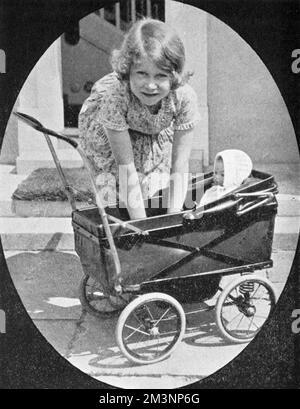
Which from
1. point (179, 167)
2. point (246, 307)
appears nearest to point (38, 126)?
point (179, 167)

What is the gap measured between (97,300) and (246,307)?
1.69 feet

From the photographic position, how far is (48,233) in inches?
103

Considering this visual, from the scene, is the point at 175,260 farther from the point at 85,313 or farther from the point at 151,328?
the point at 85,313

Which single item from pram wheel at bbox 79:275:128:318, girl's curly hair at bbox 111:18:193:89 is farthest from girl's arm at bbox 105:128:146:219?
pram wheel at bbox 79:275:128:318

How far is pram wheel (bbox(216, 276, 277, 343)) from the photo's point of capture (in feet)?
7.59

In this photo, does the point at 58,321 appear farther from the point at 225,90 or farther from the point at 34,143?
the point at 225,90

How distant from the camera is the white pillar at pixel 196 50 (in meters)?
2.12

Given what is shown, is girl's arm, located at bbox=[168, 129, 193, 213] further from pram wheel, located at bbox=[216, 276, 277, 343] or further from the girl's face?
pram wheel, located at bbox=[216, 276, 277, 343]

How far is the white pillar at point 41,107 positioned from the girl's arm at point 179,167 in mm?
362

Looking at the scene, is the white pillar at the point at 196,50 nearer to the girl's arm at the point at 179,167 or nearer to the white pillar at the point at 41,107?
the girl's arm at the point at 179,167

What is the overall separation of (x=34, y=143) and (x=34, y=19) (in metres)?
0.49

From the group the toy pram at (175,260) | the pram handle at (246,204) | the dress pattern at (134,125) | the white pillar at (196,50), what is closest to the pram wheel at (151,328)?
the toy pram at (175,260)

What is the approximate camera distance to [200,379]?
7.37 feet

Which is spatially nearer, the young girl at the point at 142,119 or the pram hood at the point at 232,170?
the young girl at the point at 142,119
